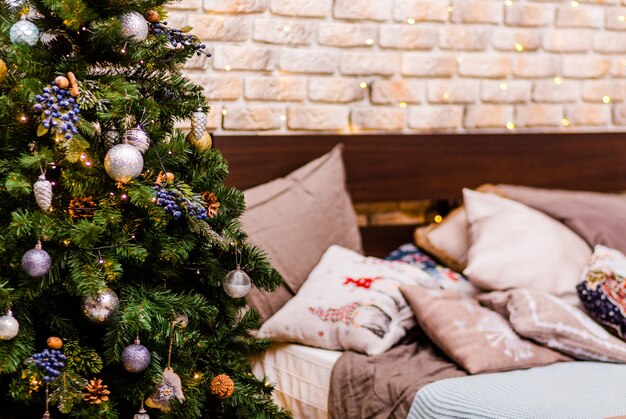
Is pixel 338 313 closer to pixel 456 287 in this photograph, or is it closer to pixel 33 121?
pixel 456 287

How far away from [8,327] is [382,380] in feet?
2.95

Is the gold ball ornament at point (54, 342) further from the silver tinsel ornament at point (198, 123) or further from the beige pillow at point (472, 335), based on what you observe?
the beige pillow at point (472, 335)

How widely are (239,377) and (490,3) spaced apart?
6.02ft

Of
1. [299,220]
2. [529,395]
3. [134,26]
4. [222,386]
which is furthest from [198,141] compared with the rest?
[529,395]

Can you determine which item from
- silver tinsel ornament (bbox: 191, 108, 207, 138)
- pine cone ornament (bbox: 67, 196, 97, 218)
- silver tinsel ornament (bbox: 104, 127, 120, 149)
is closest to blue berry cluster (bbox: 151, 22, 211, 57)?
silver tinsel ornament (bbox: 191, 108, 207, 138)

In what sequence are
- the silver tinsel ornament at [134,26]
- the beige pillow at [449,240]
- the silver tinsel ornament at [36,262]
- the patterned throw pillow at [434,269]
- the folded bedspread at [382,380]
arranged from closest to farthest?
the silver tinsel ornament at [36,262]
the silver tinsel ornament at [134,26]
the folded bedspread at [382,380]
the patterned throw pillow at [434,269]
the beige pillow at [449,240]

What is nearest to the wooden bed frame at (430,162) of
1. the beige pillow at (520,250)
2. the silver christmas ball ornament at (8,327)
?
the beige pillow at (520,250)

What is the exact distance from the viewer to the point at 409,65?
2684 mm

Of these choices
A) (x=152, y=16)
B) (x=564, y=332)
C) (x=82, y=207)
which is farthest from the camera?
(x=564, y=332)

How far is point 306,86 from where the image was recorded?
255 centimetres

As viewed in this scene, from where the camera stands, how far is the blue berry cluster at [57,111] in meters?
1.30

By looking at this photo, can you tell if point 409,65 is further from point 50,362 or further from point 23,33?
point 50,362

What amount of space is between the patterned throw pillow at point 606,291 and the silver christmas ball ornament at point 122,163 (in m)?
1.36

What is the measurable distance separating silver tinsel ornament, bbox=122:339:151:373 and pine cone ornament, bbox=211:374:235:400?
19cm
